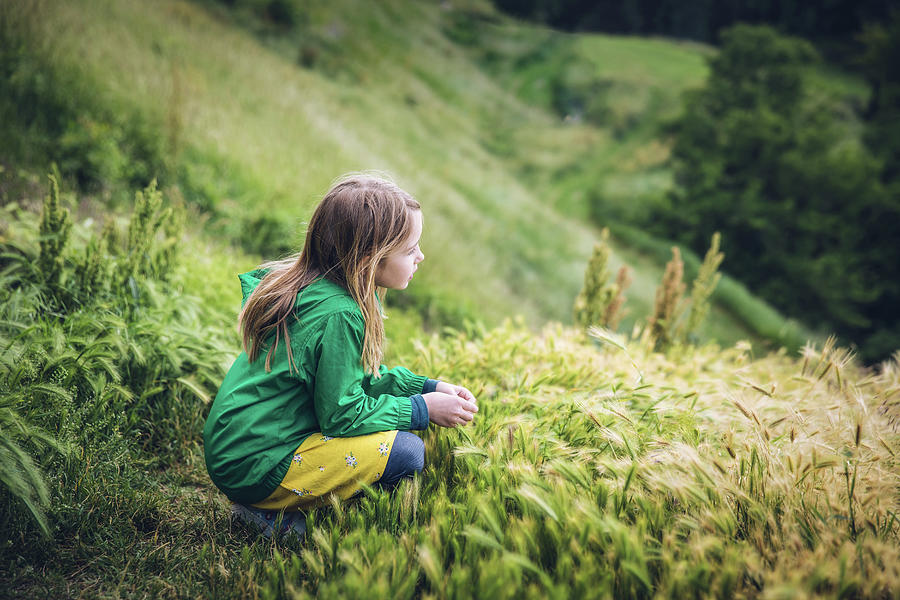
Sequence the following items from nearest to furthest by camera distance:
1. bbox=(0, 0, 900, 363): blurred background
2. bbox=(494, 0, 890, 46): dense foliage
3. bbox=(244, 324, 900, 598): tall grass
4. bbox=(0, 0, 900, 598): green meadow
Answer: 1. bbox=(244, 324, 900, 598): tall grass
2. bbox=(0, 0, 900, 598): green meadow
3. bbox=(0, 0, 900, 363): blurred background
4. bbox=(494, 0, 890, 46): dense foliage

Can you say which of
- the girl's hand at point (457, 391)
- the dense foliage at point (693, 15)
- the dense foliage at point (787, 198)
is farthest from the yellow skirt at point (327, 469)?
the dense foliage at point (693, 15)

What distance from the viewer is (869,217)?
630 inches

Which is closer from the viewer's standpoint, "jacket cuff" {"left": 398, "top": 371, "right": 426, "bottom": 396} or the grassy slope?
"jacket cuff" {"left": 398, "top": 371, "right": 426, "bottom": 396}

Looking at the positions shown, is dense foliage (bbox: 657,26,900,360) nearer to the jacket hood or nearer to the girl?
the girl

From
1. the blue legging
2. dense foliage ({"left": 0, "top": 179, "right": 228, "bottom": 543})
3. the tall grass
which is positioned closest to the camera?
the tall grass

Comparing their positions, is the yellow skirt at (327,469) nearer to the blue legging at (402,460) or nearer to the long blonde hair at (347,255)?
the blue legging at (402,460)

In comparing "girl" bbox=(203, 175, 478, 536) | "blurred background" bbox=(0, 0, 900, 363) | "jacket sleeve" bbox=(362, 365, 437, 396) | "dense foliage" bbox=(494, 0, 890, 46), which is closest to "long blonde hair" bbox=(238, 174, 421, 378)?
"girl" bbox=(203, 175, 478, 536)

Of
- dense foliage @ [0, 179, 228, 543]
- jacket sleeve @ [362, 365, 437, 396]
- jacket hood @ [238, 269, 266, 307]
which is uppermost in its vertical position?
jacket hood @ [238, 269, 266, 307]

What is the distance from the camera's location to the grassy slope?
6.39 meters

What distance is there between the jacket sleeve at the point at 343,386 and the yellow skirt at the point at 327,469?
5 centimetres

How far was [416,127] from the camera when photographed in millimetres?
15469

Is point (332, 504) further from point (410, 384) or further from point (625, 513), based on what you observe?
point (625, 513)

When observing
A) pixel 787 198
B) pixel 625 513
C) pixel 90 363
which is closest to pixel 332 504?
pixel 625 513

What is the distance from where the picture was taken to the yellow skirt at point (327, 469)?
78.5 inches
